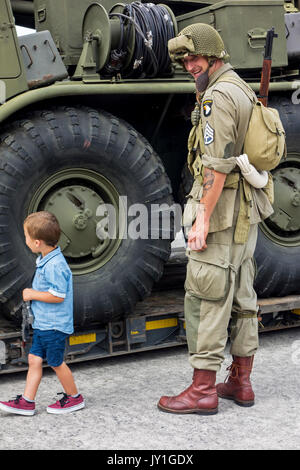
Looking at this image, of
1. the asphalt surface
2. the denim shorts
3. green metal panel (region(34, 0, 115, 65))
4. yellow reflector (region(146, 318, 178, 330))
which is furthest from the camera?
green metal panel (region(34, 0, 115, 65))

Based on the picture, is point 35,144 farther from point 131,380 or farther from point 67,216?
point 131,380

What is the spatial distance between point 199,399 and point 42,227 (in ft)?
4.13

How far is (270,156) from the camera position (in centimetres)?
374

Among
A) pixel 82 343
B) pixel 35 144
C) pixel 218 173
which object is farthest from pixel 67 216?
pixel 218 173

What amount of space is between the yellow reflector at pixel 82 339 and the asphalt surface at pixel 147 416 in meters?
0.19

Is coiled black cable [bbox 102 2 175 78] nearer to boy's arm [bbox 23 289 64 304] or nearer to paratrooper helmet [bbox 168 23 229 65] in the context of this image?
paratrooper helmet [bbox 168 23 229 65]

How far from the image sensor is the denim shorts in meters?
3.76

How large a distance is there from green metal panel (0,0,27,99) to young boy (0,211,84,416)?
3.40ft

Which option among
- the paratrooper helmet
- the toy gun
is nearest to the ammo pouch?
the toy gun

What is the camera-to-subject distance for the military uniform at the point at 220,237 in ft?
12.0

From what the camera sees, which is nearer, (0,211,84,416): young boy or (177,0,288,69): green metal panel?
(0,211,84,416): young boy

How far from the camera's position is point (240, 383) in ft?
13.1

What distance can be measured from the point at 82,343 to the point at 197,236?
4.39 feet
